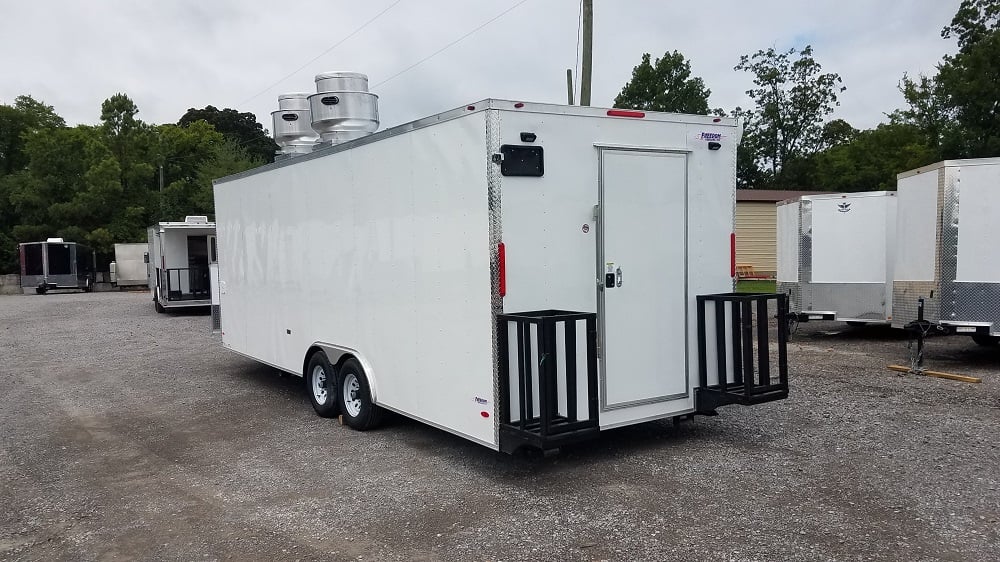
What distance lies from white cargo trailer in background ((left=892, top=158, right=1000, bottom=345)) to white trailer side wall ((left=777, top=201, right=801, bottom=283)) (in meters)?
3.09

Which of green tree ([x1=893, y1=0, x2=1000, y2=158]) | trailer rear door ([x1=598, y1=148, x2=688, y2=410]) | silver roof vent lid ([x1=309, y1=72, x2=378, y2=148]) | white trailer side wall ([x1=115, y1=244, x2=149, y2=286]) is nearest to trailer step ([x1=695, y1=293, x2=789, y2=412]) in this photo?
trailer rear door ([x1=598, y1=148, x2=688, y2=410])

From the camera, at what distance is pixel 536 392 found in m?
5.07

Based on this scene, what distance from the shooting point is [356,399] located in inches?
272

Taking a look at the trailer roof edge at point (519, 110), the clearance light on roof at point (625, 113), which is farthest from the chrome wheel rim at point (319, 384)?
the clearance light on roof at point (625, 113)

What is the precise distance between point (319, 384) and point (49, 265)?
98.5 ft

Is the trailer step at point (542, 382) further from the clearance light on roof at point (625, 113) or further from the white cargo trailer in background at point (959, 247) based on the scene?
the white cargo trailer in background at point (959, 247)

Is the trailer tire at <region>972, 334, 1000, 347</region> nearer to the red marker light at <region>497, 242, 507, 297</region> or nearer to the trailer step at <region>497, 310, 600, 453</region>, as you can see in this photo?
the trailer step at <region>497, 310, 600, 453</region>

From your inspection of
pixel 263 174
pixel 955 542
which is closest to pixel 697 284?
pixel 955 542

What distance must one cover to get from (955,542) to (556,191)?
323 centimetres

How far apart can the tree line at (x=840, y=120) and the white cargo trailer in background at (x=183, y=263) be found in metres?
26.4

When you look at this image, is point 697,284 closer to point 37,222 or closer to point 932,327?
point 932,327

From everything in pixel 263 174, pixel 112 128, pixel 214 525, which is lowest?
pixel 214 525

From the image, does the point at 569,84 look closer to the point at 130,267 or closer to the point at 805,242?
the point at 805,242

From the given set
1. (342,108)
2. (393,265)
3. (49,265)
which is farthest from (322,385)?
(49,265)
